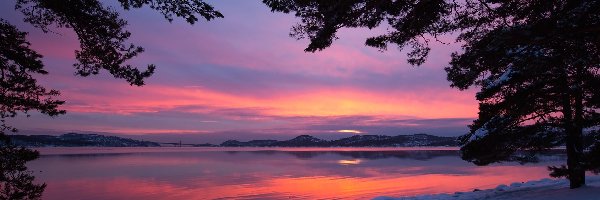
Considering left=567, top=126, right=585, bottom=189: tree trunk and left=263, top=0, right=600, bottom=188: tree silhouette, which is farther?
left=567, top=126, right=585, bottom=189: tree trunk

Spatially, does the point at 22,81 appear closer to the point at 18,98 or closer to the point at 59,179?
the point at 18,98

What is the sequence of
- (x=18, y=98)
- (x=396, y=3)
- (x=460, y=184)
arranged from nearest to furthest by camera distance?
(x=396, y=3), (x=18, y=98), (x=460, y=184)

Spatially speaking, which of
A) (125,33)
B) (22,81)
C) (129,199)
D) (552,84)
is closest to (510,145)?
(552,84)

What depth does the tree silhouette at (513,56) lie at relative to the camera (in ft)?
27.2

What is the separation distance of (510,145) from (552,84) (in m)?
2.65

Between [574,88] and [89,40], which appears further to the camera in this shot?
[574,88]

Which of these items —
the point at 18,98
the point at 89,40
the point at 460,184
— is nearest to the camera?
the point at 89,40

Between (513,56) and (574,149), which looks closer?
(513,56)

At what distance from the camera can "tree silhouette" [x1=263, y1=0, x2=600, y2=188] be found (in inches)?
327

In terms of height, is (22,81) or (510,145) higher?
(22,81)

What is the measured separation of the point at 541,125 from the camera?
15969 millimetres

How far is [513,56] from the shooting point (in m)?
9.69

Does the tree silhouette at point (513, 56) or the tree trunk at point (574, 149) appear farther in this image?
the tree trunk at point (574, 149)

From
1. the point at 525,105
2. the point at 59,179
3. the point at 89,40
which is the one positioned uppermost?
the point at 89,40
